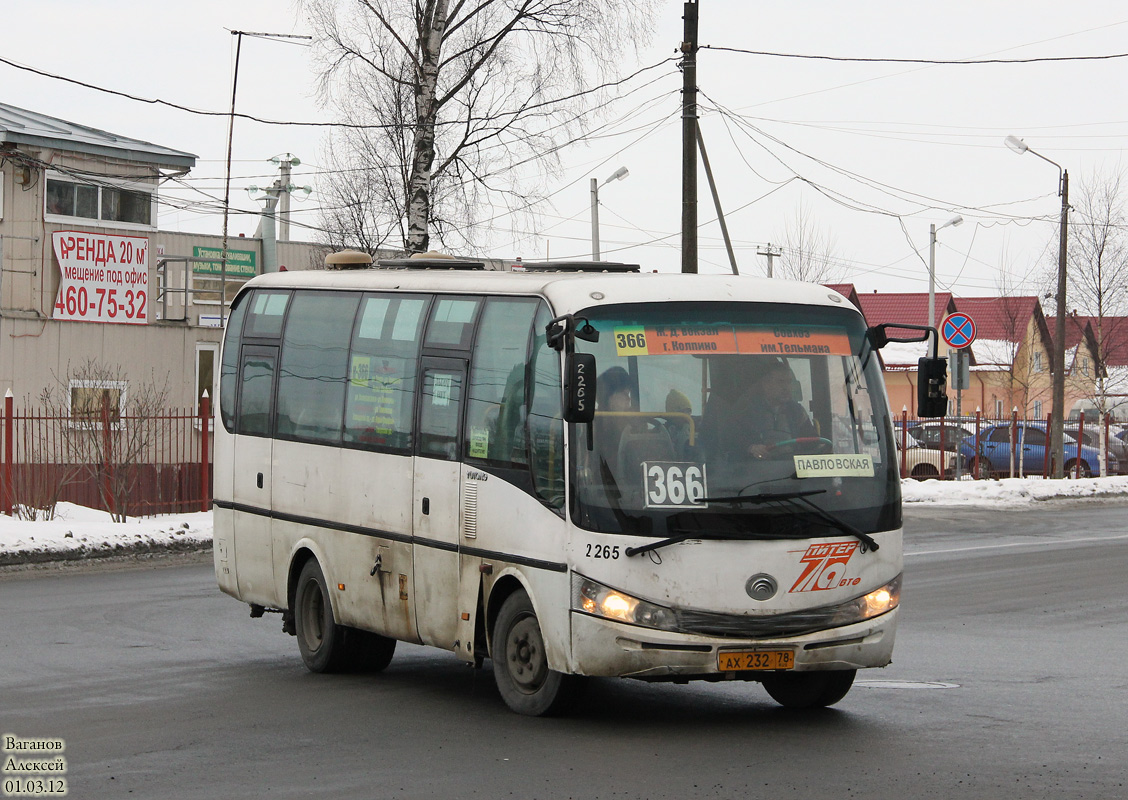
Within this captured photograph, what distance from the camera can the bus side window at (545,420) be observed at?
28.6 feet

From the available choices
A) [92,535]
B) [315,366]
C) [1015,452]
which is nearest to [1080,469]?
[1015,452]

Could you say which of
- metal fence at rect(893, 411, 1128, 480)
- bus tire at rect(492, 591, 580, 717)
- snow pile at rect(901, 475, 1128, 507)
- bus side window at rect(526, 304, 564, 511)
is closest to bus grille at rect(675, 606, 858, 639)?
bus tire at rect(492, 591, 580, 717)

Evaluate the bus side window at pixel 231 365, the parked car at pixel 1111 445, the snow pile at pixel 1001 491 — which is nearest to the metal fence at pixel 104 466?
the bus side window at pixel 231 365

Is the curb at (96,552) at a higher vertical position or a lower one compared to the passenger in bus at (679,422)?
lower

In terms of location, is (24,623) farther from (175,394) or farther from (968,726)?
(175,394)

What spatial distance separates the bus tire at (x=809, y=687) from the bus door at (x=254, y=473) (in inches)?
165

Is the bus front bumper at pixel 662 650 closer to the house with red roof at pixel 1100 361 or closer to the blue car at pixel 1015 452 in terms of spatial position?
the blue car at pixel 1015 452

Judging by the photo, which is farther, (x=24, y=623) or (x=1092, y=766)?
(x=24, y=623)

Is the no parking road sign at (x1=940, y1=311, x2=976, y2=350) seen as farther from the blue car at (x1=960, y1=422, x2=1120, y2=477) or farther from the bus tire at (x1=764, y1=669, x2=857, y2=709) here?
the bus tire at (x1=764, y1=669, x2=857, y2=709)

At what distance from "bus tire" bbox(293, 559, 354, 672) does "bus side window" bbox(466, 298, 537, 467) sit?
212 cm

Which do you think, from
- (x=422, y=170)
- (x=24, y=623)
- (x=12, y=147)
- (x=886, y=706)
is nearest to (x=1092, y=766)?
(x=886, y=706)

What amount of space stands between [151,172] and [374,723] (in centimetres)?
2520

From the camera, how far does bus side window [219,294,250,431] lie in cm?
1260

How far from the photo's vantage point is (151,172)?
32.2 metres
